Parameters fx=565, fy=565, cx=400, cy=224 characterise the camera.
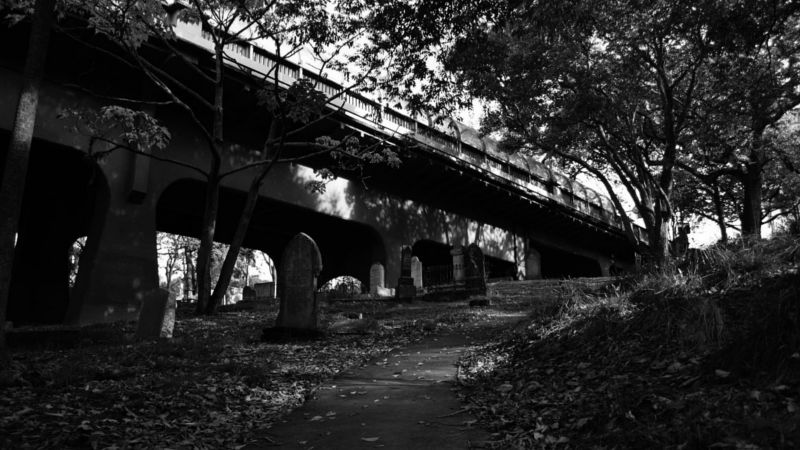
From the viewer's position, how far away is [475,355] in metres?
8.86

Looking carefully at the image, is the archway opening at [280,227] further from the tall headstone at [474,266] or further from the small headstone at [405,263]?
the tall headstone at [474,266]

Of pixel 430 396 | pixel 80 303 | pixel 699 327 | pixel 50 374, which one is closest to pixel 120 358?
pixel 50 374

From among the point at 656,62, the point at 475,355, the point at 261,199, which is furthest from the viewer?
the point at 261,199

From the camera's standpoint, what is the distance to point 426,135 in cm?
2458

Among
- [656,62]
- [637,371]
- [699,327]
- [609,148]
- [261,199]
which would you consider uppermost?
[656,62]

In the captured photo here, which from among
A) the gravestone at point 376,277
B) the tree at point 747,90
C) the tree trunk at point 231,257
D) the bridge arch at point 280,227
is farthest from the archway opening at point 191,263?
the tree at point 747,90

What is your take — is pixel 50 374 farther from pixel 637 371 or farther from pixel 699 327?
pixel 699 327

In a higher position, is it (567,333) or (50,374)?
(567,333)

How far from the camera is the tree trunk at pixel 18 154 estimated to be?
275 inches

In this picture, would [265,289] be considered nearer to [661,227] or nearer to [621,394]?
[661,227]

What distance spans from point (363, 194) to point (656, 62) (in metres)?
12.5

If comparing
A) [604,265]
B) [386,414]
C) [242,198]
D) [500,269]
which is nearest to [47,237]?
[242,198]

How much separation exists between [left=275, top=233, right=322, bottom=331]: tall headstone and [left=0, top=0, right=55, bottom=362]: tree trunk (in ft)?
16.0

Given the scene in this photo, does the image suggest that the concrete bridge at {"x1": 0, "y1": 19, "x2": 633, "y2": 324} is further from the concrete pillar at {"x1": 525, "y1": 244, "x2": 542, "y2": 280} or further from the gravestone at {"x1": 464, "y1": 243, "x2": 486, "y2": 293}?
the gravestone at {"x1": 464, "y1": 243, "x2": 486, "y2": 293}
